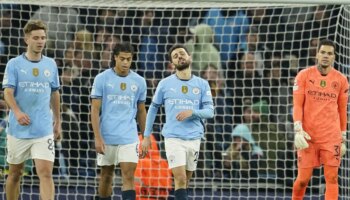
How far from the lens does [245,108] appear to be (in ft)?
54.0

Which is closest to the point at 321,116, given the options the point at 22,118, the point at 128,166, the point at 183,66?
the point at 183,66

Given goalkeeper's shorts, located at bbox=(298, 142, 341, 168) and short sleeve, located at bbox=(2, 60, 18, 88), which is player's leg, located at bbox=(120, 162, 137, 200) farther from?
goalkeeper's shorts, located at bbox=(298, 142, 341, 168)

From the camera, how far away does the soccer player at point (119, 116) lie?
12289mm

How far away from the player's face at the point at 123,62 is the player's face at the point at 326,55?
2.11 m

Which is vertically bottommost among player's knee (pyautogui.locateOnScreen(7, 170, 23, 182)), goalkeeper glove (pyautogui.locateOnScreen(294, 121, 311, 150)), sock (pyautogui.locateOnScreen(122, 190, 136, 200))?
sock (pyautogui.locateOnScreen(122, 190, 136, 200))

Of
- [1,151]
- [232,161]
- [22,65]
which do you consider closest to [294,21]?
[232,161]

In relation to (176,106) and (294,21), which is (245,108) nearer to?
(294,21)

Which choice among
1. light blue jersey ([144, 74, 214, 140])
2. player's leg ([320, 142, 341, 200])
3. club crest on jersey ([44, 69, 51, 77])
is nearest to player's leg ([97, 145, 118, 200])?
light blue jersey ([144, 74, 214, 140])

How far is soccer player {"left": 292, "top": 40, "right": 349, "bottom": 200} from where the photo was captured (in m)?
12.7

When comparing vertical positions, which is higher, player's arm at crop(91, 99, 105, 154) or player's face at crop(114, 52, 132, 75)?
player's face at crop(114, 52, 132, 75)

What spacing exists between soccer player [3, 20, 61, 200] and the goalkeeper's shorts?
2.85 meters

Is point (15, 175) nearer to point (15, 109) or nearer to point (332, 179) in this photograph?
point (15, 109)

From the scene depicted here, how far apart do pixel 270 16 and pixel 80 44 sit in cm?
272

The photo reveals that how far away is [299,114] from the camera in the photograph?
12727mm
